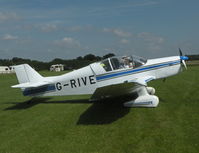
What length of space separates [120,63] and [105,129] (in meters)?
2.77

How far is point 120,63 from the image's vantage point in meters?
6.33

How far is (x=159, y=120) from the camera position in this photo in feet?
15.7

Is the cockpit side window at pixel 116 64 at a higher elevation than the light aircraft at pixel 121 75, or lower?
higher

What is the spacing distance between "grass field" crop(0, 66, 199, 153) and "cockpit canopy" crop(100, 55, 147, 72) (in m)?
1.59

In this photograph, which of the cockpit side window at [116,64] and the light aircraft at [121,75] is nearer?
the light aircraft at [121,75]

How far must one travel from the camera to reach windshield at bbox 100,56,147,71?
20.7 feet

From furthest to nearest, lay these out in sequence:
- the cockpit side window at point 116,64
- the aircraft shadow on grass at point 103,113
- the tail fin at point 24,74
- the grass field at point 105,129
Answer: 1. the tail fin at point 24,74
2. the cockpit side window at point 116,64
3. the aircraft shadow on grass at point 103,113
4. the grass field at point 105,129

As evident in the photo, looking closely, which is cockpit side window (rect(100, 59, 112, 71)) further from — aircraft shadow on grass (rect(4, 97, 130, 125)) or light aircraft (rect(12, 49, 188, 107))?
aircraft shadow on grass (rect(4, 97, 130, 125))

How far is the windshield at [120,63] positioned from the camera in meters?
6.31

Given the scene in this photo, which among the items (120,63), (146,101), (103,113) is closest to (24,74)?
(103,113)

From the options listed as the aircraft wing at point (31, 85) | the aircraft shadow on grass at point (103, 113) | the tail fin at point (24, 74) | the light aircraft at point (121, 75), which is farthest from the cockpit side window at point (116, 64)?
the tail fin at point (24, 74)

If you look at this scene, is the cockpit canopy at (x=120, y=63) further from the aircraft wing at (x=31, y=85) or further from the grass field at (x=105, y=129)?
the aircraft wing at (x=31, y=85)

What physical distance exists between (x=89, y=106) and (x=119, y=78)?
1.81 m

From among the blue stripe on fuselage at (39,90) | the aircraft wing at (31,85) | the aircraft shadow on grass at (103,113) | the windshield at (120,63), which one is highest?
the windshield at (120,63)
